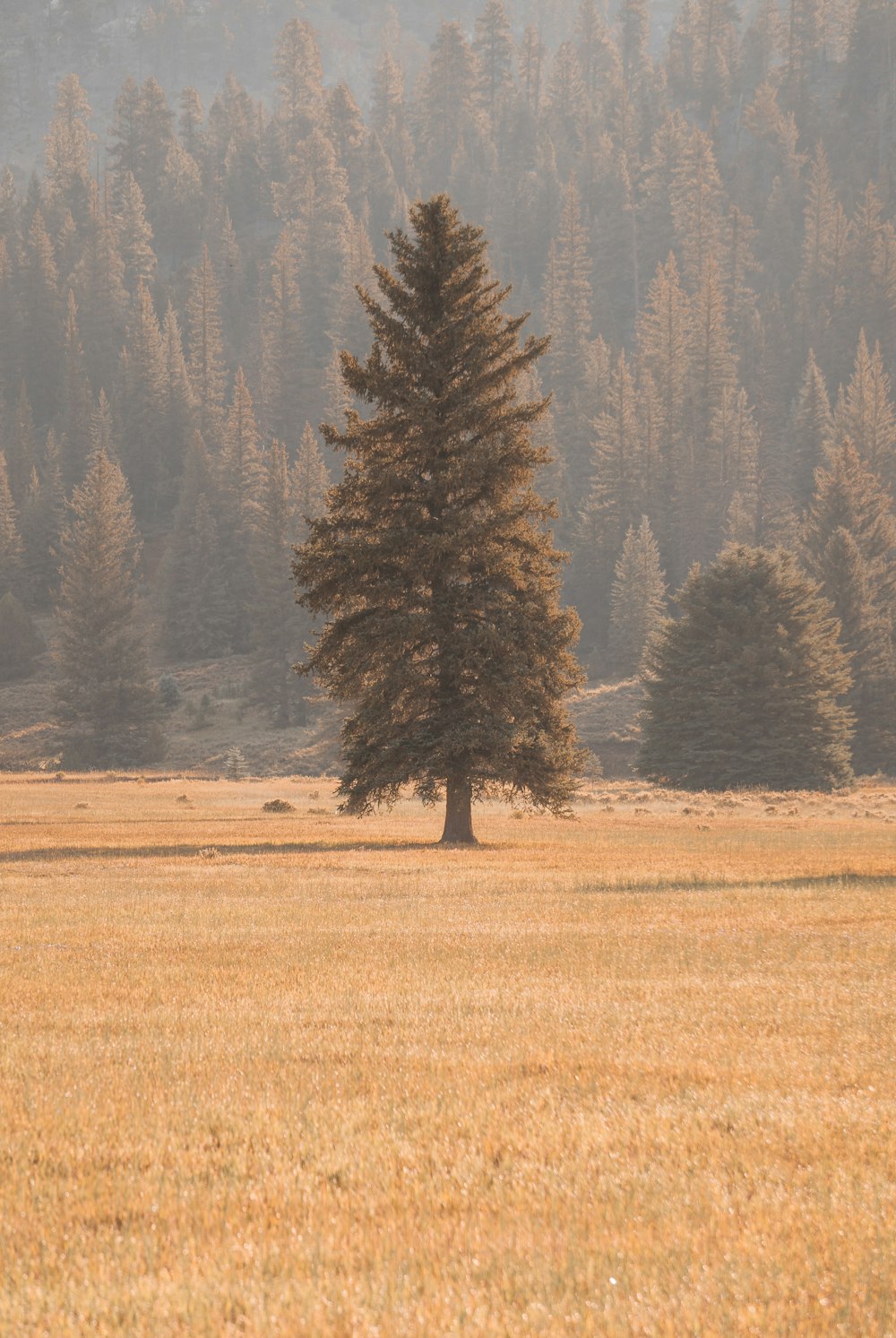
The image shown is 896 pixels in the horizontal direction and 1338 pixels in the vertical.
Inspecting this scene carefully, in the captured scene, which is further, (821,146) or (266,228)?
(266,228)

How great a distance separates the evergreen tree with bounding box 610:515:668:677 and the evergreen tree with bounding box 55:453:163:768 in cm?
3417

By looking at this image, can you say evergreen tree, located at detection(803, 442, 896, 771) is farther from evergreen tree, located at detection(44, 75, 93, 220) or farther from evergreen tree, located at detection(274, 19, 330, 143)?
evergreen tree, located at detection(274, 19, 330, 143)

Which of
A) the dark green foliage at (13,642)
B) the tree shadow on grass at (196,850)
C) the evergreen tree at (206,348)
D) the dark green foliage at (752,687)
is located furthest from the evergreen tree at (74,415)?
the tree shadow on grass at (196,850)

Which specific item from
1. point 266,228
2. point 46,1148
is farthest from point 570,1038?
point 266,228

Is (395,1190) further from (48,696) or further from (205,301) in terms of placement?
(205,301)

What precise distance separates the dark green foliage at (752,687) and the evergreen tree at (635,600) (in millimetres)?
32171

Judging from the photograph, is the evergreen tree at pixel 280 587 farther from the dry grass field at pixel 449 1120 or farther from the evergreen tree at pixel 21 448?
the dry grass field at pixel 449 1120

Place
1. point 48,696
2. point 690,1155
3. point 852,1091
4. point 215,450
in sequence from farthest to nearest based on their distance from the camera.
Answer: point 215,450 < point 48,696 < point 852,1091 < point 690,1155

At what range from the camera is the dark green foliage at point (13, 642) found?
10375 cm

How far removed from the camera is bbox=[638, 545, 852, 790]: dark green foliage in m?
58.3

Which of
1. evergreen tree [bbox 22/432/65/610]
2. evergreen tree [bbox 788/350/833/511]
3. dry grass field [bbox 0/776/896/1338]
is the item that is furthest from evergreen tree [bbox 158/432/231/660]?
dry grass field [bbox 0/776/896/1338]

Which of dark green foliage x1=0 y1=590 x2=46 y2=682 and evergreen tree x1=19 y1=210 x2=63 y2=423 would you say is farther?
evergreen tree x1=19 y1=210 x2=63 y2=423

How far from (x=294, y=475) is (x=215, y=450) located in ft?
106

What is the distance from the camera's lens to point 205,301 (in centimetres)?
14338
